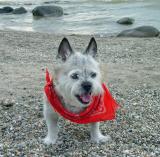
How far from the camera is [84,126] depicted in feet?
21.2

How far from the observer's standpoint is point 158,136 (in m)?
6.00

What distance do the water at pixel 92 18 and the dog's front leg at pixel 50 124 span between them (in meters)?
14.6

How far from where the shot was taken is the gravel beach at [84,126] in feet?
18.6

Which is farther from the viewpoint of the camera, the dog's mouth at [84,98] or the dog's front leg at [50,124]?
the dog's front leg at [50,124]

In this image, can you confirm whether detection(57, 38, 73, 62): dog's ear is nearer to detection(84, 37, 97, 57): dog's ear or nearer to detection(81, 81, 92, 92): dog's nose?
detection(84, 37, 97, 57): dog's ear

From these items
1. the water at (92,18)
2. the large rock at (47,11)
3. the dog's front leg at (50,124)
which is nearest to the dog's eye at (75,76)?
the dog's front leg at (50,124)

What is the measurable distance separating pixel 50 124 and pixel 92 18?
65.4 ft

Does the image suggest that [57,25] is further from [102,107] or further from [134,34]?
[102,107]

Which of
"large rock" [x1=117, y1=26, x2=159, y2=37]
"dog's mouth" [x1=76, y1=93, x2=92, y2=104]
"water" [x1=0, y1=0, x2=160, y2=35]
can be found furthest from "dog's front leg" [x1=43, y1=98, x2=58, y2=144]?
"water" [x1=0, y1=0, x2=160, y2=35]

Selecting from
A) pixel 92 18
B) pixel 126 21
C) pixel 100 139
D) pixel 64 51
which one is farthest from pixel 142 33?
pixel 64 51

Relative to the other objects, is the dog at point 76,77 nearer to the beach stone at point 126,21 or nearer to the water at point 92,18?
the water at point 92,18

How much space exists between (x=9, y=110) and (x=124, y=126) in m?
1.91

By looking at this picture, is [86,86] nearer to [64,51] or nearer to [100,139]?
[64,51]

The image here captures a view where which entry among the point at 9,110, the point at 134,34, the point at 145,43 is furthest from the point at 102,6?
the point at 9,110
